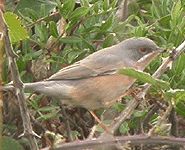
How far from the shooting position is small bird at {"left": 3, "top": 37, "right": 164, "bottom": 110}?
11.2 feet

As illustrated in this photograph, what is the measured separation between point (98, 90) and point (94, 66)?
0.80ft

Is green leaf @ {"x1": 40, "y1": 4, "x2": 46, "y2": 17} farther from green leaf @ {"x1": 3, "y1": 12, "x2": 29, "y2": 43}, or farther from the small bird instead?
green leaf @ {"x1": 3, "y1": 12, "x2": 29, "y2": 43}

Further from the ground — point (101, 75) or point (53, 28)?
point (53, 28)

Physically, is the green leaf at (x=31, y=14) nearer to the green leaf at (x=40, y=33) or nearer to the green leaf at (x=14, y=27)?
the green leaf at (x=40, y=33)

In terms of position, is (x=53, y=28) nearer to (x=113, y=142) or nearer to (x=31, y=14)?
(x=31, y=14)

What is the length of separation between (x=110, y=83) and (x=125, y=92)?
0.15m

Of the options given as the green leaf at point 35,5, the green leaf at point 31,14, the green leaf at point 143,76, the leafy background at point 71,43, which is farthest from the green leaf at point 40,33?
the green leaf at point 143,76

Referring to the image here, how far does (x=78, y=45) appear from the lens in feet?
11.0

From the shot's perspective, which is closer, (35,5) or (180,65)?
(180,65)

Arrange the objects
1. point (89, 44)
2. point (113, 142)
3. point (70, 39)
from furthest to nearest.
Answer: point (89, 44)
point (70, 39)
point (113, 142)

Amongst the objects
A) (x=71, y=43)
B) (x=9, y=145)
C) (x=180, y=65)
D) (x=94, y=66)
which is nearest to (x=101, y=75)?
(x=94, y=66)

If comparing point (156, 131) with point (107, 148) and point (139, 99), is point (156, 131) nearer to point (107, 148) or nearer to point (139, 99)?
point (107, 148)

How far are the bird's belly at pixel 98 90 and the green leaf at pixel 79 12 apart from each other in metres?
0.69

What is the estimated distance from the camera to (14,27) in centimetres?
201
